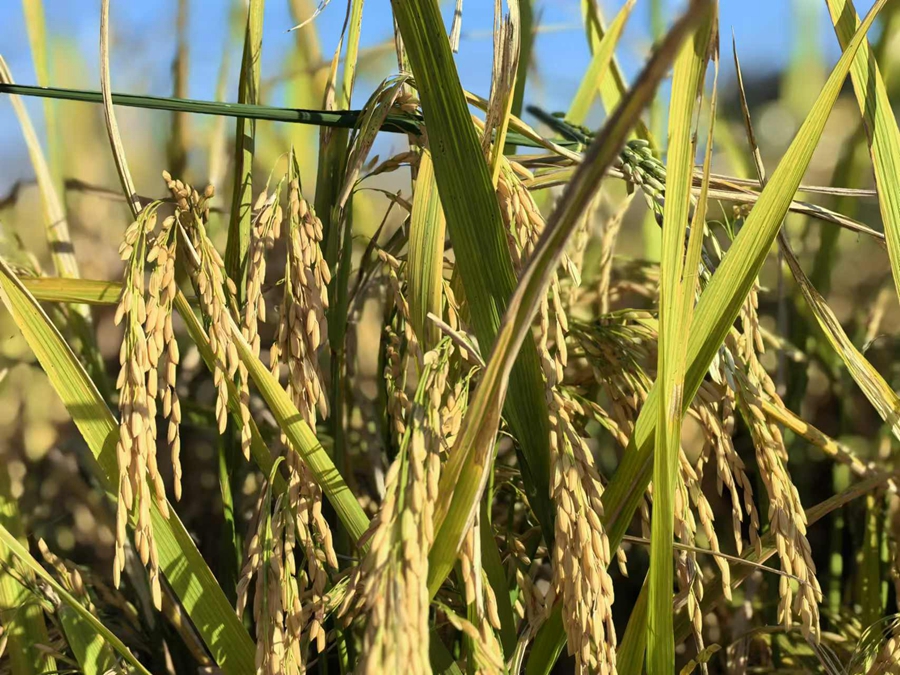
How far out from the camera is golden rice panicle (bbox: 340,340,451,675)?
321mm

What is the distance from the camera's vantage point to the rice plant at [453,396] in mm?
410

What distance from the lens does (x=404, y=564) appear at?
34cm

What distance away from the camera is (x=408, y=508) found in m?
0.34

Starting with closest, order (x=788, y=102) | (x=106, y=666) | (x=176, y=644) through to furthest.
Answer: (x=106, y=666)
(x=176, y=644)
(x=788, y=102)

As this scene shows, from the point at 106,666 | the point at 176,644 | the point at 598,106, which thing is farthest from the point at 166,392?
the point at 598,106

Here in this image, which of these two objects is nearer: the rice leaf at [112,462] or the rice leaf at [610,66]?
the rice leaf at [112,462]

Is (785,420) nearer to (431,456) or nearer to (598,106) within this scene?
(431,456)

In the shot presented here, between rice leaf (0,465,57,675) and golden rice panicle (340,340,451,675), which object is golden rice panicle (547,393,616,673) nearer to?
golden rice panicle (340,340,451,675)

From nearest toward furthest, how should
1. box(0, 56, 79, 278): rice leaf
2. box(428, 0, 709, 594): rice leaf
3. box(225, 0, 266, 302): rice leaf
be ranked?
1. box(428, 0, 709, 594): rice leaf
2. box(225, 0, 266, 302): rice leaf
3. box(0, 56, 79, 278): rice leaf

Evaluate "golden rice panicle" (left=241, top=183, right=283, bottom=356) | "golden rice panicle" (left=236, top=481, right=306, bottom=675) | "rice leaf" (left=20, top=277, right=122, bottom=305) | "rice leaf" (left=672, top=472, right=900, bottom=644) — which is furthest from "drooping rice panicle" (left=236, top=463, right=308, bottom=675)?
"rice leaf" (left=672, top=472, right=900, bottom=644)

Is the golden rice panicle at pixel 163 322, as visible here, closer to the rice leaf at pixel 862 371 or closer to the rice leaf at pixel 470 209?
the rice leaf at pixel 470 209

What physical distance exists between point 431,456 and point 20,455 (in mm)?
766

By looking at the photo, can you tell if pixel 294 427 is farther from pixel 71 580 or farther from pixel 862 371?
pixel 862 371

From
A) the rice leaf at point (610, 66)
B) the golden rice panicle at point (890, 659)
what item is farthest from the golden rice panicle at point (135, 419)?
the rice leaf at point (610, 66)
